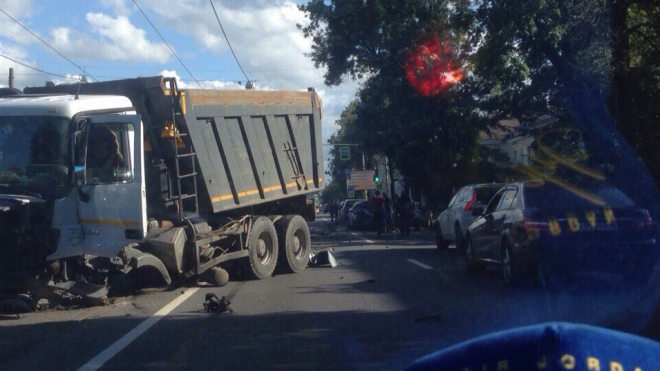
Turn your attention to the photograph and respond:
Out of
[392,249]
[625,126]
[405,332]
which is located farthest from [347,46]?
[405,332]

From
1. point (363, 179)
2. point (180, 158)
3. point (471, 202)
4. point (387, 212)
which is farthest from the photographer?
point (363, 179)

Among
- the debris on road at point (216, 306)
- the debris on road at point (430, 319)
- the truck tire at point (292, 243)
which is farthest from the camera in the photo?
the truck tire at point (292, 243)

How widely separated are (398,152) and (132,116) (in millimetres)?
28415

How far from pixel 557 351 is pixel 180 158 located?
11425mm

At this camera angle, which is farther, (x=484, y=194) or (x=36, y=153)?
(x=484, y=194)

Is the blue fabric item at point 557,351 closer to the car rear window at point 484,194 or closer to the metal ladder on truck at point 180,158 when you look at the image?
the metal ladder on truck at point 180,158

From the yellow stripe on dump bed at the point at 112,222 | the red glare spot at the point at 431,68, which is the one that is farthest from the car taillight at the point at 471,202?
the red glare spot at the point at 431,68

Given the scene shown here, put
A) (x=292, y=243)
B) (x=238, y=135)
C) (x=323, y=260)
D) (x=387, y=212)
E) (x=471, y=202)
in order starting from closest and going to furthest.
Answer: (x=238, y=135), (x=292, y=243), (x=323, y=260), (x=471, y=202), (x=387, y=212)

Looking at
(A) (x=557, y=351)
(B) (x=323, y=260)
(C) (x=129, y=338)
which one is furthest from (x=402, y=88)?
(A) (x=557, y=351)

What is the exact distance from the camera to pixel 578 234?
10.5 meters

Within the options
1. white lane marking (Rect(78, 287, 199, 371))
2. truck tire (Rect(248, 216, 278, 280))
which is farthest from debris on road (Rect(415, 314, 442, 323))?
truck tire (Rect(248, 216, 278, 280))

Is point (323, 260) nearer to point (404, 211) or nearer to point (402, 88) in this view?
point (404, 211)

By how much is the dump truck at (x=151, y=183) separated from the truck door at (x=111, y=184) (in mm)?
13

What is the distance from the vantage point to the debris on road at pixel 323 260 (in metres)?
16.5
